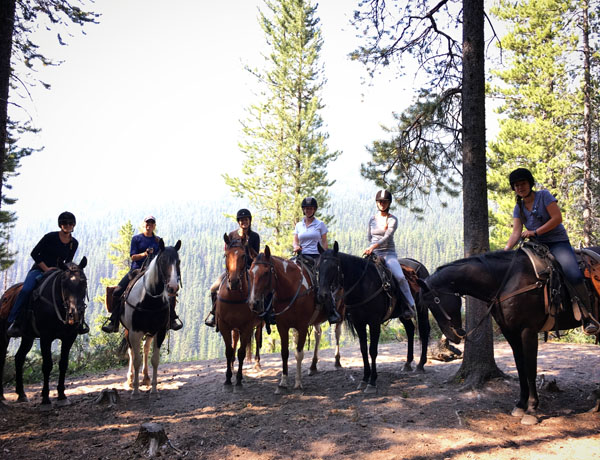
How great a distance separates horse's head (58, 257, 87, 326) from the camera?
7.06 metres

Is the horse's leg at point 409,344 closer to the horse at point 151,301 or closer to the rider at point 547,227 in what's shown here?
the rider at point 547,227

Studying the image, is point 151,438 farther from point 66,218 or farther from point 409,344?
point 409,344

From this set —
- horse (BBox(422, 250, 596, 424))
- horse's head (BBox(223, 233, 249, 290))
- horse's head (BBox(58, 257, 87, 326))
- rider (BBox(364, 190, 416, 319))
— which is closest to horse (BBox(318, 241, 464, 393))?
rider (BBox(364, 190, 416, 319))

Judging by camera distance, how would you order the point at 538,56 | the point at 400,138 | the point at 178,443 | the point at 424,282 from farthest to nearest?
the point at 538,56
the point at 400,138
the point at 424,282
the point at 178,443

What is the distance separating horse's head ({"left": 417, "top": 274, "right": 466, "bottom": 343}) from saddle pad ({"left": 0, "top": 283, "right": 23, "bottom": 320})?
7437 millimetres

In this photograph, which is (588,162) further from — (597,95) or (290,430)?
(290,430)

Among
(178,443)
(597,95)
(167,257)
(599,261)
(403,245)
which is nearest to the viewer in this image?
(178,443)

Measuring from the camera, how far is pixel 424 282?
611 cm

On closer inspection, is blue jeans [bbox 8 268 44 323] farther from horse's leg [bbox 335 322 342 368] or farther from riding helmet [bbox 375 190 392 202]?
riding helmet [bbox 375 190 392 202]

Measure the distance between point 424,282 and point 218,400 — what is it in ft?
13.6

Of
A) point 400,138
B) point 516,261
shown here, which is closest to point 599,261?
point 516,261

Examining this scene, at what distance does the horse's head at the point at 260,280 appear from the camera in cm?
665

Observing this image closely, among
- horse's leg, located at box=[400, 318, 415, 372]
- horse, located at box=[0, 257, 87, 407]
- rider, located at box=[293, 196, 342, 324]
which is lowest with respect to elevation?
horse's leg, located at box=[400, 318, 415, 372]

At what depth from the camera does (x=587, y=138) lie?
17.3 m
